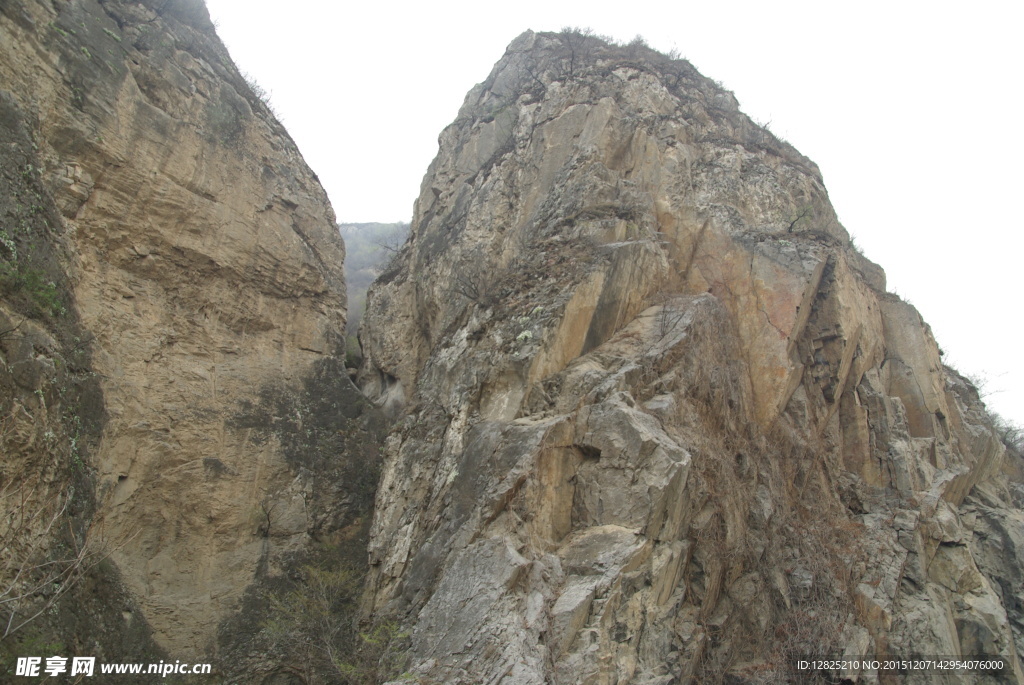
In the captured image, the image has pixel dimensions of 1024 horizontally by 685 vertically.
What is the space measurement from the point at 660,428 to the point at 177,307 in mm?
10030

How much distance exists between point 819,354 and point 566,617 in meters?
9.20

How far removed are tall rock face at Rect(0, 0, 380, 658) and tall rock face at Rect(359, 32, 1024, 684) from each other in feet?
8.28

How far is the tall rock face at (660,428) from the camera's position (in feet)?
31.5

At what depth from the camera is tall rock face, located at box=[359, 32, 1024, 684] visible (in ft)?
31.5

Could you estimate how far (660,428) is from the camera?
428 inches

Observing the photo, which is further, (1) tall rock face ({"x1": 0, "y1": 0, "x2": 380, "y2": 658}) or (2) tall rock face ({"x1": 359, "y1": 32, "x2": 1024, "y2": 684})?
(1) tall rock face ({"x1": 0, "y1": 0, "x2": 380, "y2": 658})

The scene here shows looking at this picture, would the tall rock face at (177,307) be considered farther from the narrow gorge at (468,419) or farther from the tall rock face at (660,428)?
the tall rock face at (660,428)

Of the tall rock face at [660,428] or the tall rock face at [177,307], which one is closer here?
the tall rock face at [660,428]

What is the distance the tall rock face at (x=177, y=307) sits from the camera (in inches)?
455

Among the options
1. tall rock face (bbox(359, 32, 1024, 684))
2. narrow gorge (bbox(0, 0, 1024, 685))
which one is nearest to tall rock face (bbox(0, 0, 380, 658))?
narrow gorge (bbox(0, 0, 1024, 685))

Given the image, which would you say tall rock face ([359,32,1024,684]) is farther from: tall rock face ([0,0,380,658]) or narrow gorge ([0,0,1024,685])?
tall rock face ([0,0,380,658])

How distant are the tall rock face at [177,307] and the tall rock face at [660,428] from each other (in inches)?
99.3

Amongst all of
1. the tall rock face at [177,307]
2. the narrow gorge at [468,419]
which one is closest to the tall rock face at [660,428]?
the narrow gorge at [468,419]

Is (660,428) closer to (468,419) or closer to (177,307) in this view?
(468,419)
